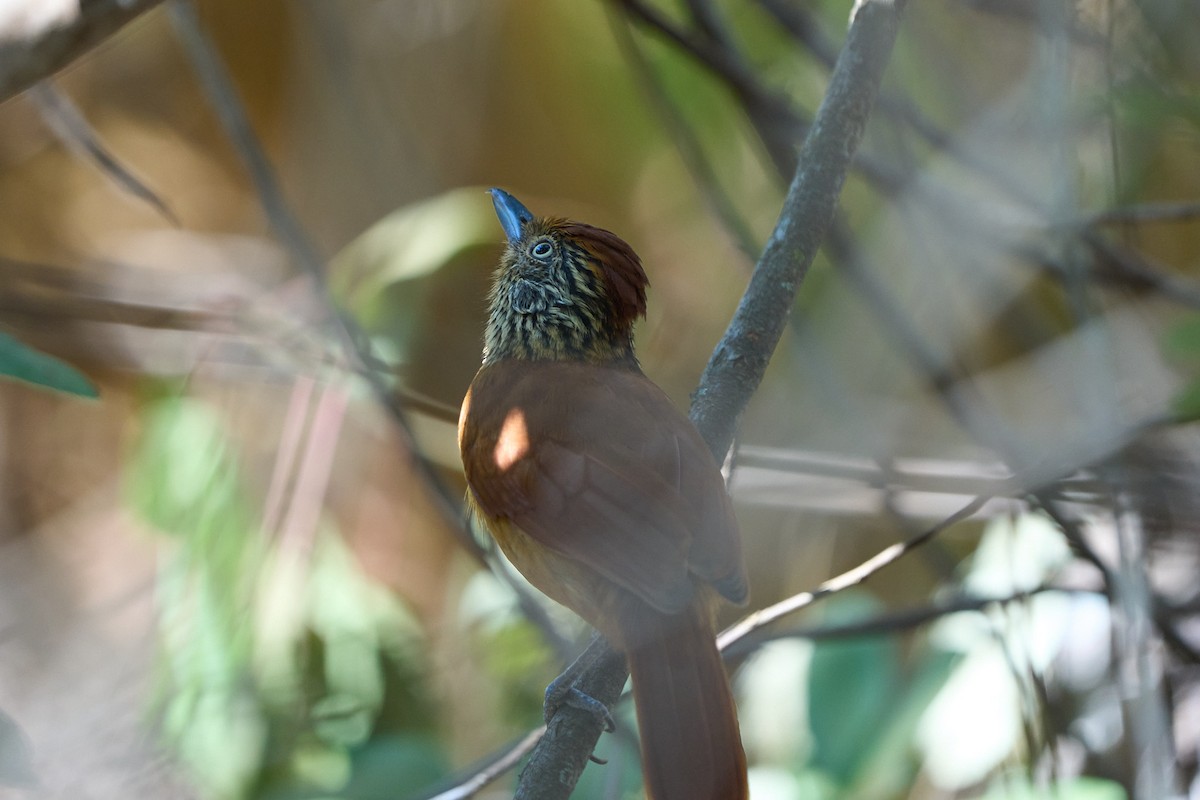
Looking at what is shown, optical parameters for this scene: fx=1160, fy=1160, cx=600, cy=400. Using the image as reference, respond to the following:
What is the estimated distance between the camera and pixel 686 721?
1970 millimetres

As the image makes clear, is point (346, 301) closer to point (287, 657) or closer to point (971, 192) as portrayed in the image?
point (287, 657)

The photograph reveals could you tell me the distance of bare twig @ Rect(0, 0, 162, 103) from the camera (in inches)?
78.9

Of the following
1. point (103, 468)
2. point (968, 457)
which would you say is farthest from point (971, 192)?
point (103, 468)

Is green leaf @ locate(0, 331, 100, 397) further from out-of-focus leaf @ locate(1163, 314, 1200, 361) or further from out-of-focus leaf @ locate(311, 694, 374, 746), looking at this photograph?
A: out-of-focus leaf @ locate(311, 694, 374, 746)

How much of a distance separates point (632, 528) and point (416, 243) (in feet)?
7.81

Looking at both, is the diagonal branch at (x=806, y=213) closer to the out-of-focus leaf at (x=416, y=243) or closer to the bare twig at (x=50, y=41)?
the bare twig at (x=50, y=41)

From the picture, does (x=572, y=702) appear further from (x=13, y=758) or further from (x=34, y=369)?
(x=34, y=369)

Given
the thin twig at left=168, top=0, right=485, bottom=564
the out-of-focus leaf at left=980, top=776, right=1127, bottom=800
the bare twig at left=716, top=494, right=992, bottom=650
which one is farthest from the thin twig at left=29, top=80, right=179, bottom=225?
the out-of-focus leaf at left=980, top=776, right=1127, bottom=800

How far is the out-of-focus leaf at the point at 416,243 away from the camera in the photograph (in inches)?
158

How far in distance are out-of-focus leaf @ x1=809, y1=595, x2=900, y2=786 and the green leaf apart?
2096mm

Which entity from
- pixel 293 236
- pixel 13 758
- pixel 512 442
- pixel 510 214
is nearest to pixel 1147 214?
pixel 510 214

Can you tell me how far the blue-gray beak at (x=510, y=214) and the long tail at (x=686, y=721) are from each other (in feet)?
4.20

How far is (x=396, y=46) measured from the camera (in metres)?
5.71

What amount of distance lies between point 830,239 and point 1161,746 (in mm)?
1790
